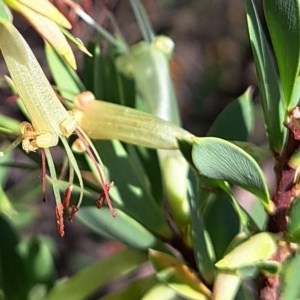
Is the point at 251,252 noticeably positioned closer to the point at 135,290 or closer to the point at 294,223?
the point at 294,223

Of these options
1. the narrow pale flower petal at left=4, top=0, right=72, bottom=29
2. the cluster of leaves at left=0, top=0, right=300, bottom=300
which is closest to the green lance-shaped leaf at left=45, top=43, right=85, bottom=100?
the cluster of leaves at left=0, top=0, right=300, bottom=300

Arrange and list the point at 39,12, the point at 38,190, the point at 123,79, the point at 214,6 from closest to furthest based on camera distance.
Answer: the point at 39,12 < the point at 123,79 < the point at 38,190 < the point at 214,6

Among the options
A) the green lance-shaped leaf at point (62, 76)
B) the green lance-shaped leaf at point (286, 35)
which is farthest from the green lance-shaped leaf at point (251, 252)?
the green lance-shaped leaf at point (62, 76)

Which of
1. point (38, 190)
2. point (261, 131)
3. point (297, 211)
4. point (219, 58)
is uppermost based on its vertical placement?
point (297, 211)

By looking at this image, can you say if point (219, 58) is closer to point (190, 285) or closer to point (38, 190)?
point (38, 190)

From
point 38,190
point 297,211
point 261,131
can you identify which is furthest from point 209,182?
point 261,131

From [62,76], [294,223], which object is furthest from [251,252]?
[62,76]
